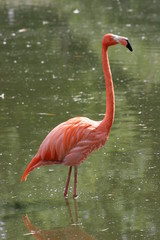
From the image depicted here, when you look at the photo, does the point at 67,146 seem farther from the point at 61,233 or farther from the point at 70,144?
the point at 61,233

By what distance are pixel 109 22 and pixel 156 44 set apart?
9.90 ft

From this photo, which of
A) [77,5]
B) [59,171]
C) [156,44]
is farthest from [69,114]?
[77,5]

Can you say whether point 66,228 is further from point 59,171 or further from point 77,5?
point 77,5

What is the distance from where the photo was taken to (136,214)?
18.2ft

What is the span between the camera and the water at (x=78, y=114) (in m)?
5.51

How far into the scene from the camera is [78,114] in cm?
869

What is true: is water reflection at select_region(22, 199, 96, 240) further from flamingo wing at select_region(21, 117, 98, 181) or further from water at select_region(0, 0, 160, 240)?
flamingo wing at select_region(21, 117, 98, 181)

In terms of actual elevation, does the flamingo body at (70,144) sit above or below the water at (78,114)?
above

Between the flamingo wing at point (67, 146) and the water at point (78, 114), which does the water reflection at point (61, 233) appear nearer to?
the water at point (78, 114)

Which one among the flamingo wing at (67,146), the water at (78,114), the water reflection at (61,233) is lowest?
the water at (78,114)

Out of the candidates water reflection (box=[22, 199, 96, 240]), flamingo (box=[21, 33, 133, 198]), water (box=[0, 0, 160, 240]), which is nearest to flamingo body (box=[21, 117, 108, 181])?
flamingo (box=[21, 33, 133, 198])

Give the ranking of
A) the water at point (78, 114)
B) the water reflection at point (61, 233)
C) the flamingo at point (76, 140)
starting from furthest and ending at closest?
the flamingo at point (76, 140)
the water at point (78, 114)
the water reflection at point (61, 233)

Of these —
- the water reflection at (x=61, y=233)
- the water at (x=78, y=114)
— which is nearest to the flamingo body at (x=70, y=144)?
the water at (x=78, y=114)

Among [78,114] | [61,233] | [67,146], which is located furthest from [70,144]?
[78,114]
